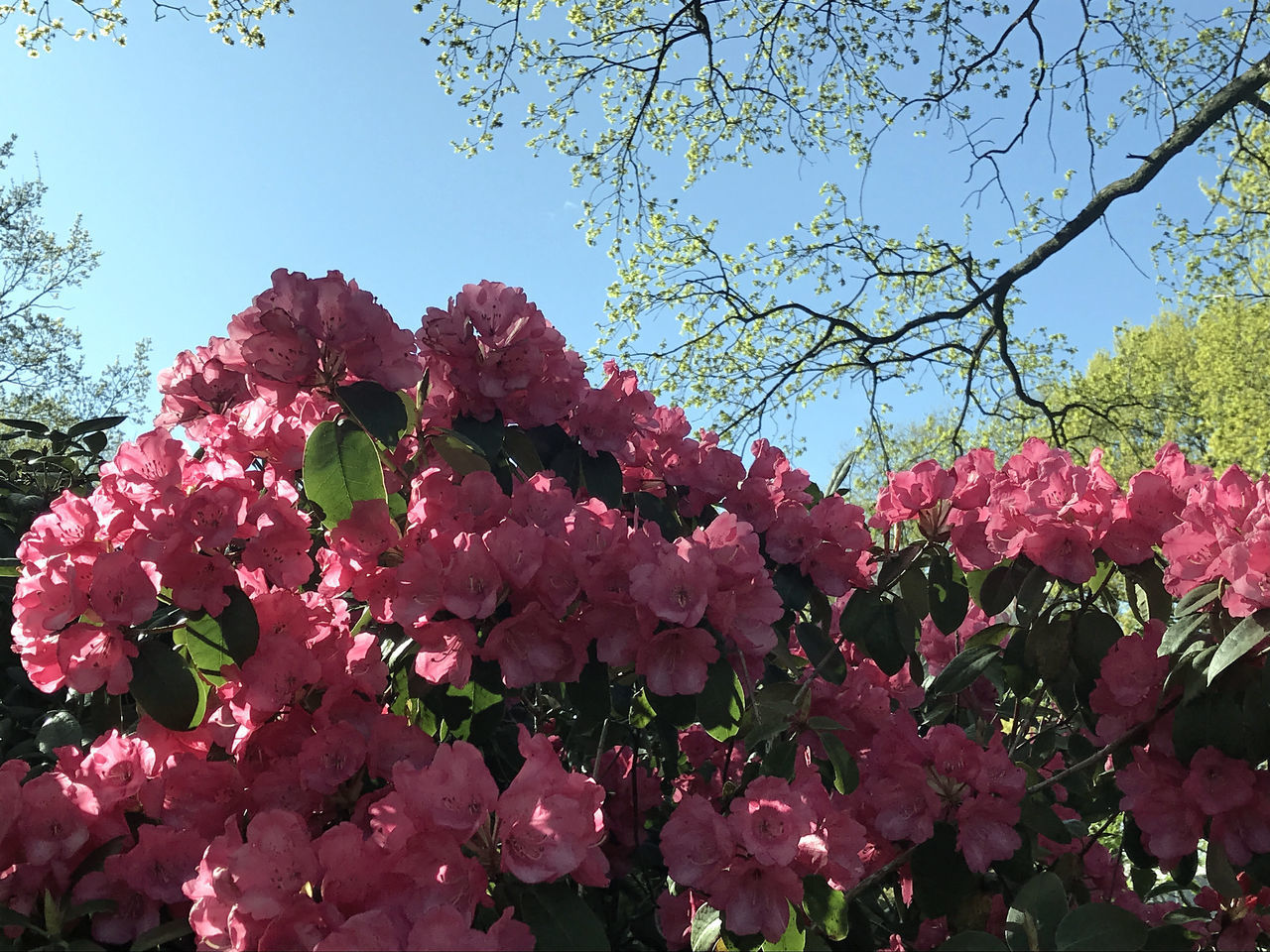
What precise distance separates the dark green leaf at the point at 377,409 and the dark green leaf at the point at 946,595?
100cm

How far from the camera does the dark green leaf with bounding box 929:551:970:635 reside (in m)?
1.66

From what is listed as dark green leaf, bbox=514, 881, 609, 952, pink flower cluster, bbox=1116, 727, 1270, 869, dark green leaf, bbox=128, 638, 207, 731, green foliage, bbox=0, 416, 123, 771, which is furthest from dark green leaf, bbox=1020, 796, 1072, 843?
green foliage, bbox=0, 416, 123, 771

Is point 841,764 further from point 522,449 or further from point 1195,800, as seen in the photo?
point 522,449

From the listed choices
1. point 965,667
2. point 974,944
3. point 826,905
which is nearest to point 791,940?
point 826,905

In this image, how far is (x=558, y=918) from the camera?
93 cm

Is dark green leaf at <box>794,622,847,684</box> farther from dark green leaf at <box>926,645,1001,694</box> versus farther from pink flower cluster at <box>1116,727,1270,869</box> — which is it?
pink flower cluster at <box>1116,727,1270,869</box>

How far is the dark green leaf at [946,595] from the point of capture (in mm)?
1661

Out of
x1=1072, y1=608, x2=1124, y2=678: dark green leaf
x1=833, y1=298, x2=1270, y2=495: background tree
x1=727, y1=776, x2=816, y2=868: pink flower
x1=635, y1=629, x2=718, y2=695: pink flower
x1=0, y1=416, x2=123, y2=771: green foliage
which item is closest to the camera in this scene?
x1=727, y1=776, x2=816, y2=868: pink flower

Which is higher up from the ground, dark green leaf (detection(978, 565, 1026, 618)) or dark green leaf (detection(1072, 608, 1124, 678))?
dark green leaf (detection(978, 565, 1026, 618))

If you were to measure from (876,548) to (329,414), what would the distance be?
A: 1050 millimetres

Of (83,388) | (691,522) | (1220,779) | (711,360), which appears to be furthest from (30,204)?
(1220,779)

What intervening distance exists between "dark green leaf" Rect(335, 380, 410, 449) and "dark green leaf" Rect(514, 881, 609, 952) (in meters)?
0.63

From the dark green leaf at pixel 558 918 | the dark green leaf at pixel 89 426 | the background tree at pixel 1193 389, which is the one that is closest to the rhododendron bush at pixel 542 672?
the dark green leaf at pixel 558 918

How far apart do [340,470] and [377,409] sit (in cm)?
11
